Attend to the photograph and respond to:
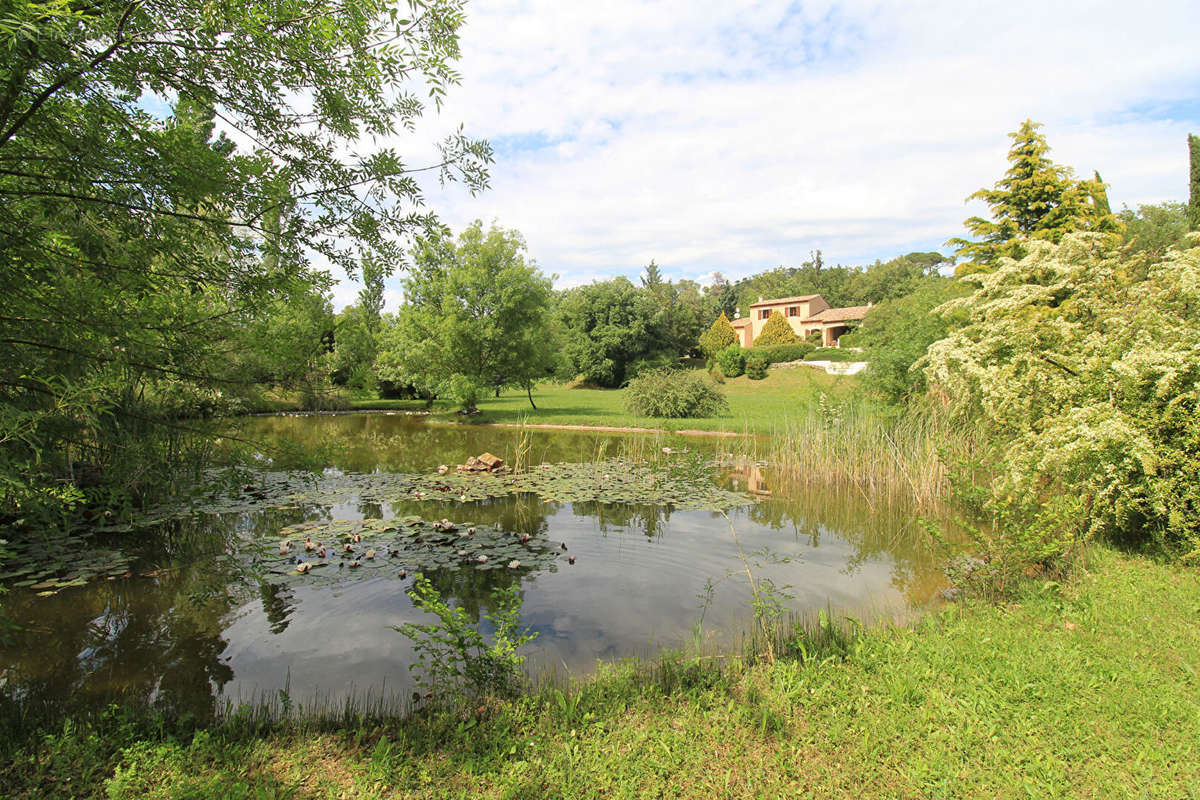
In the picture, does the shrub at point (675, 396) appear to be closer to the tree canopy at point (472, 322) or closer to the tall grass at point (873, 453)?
the tree canopy at point (472, 322)

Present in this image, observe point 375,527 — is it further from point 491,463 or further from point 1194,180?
point 1194,180

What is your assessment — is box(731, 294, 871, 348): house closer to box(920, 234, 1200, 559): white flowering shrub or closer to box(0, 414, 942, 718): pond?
box(0, 414, 942, 718): pond

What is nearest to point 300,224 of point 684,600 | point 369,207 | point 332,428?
point 369,207

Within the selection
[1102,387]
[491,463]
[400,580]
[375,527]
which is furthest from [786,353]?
[400,580]

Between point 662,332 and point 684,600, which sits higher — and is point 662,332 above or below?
above

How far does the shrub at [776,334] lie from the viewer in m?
45.8

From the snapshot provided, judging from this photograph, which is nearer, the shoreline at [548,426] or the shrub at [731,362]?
the shoreline at [548,426]

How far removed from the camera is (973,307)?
8594 mm

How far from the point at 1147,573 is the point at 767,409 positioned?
17027 millimetres

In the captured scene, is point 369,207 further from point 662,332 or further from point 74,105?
point 662,332

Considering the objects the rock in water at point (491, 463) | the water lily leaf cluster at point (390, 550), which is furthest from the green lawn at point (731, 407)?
the water lily leaf cluster at point (390, 550)

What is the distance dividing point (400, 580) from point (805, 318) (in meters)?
54.5

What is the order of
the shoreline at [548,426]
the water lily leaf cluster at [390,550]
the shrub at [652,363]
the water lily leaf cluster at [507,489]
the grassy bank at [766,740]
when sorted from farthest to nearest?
the shrub at [652,363], the shoreline at [548,426], the water lily leaf cluster at [507,489], the water lily leaf cluster at [390,550], the grassy bank at [766,740]

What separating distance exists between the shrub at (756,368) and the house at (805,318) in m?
14.2
